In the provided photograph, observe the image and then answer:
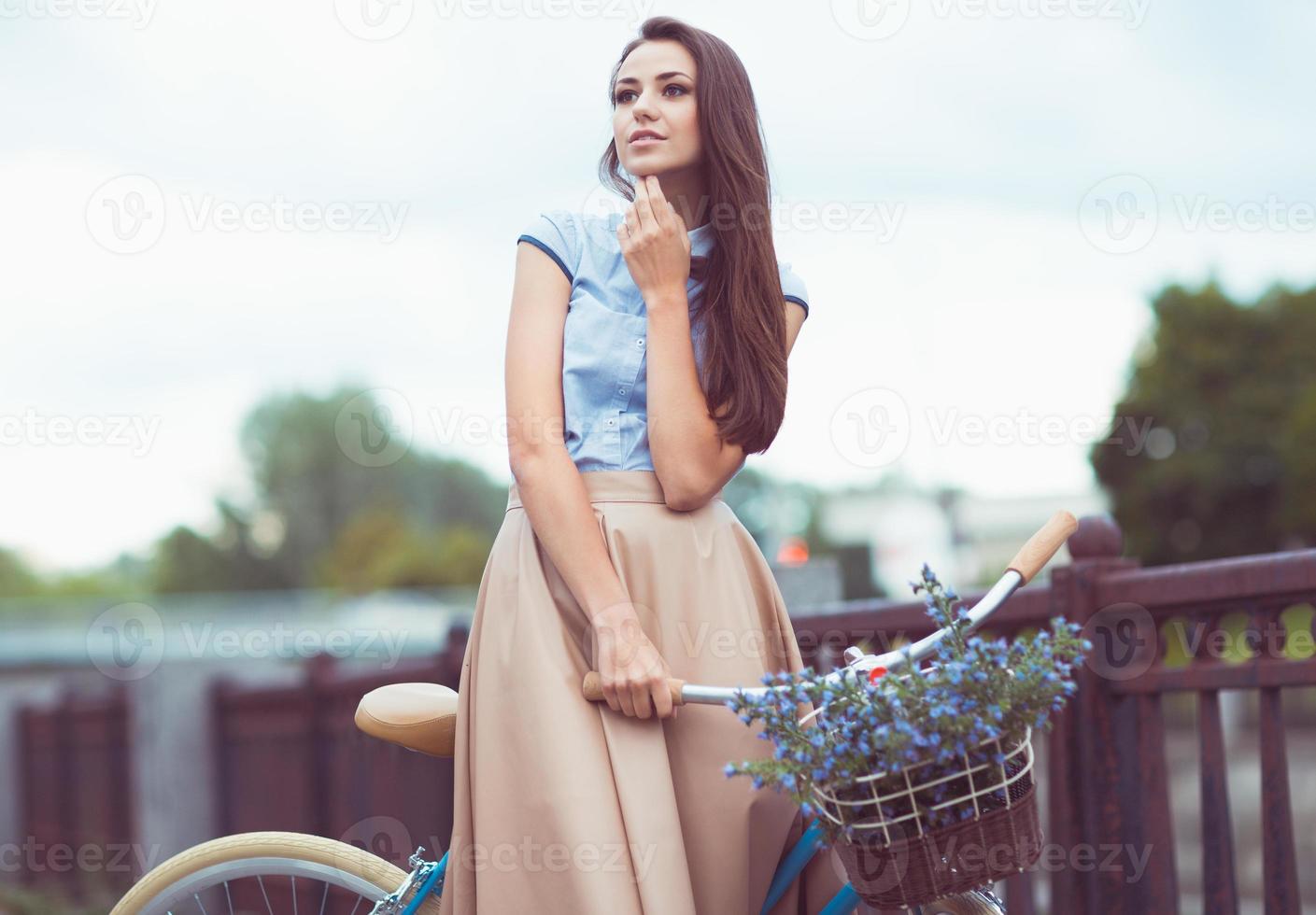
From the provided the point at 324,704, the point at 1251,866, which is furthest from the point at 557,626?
the point at 1251,866

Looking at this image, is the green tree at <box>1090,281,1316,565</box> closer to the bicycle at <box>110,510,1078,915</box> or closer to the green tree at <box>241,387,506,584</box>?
the green tree at <box>241,387,506,584</box>

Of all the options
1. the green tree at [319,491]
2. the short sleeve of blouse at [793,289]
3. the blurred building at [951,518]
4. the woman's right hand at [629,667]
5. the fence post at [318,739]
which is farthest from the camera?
the green tree at [319,491]

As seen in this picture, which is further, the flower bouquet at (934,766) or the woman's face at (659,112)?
the woman's face at (659,112)

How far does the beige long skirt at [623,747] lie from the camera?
1861 mm

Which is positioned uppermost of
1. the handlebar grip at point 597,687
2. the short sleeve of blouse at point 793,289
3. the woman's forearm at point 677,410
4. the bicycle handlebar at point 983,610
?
the short sleeve of blouse at point 793,289

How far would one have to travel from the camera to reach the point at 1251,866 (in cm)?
984

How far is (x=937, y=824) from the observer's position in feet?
5.08

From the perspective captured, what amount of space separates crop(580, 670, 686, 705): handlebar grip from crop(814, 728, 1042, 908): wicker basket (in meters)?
0.33

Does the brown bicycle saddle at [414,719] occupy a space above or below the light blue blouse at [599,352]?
below

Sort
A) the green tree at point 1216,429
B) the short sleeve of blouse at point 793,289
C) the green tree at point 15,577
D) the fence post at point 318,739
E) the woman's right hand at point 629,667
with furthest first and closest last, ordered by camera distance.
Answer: the green tree at point 15,577 < the green tree at point 1216,429 < the fence post at point 318,739 < the short sleeve of blouse at point 793,289 < the woman's right hand at point 629,667

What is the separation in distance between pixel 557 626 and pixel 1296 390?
3636 centimetres

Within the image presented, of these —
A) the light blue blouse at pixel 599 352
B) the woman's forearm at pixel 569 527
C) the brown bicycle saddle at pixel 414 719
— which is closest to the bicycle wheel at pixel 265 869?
the brown bicycle saddle at pixel 414 719

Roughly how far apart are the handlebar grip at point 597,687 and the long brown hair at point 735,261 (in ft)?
1.29

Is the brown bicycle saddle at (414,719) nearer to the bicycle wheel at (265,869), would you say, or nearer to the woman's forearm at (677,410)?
the bicycle wheel at (265,869)
